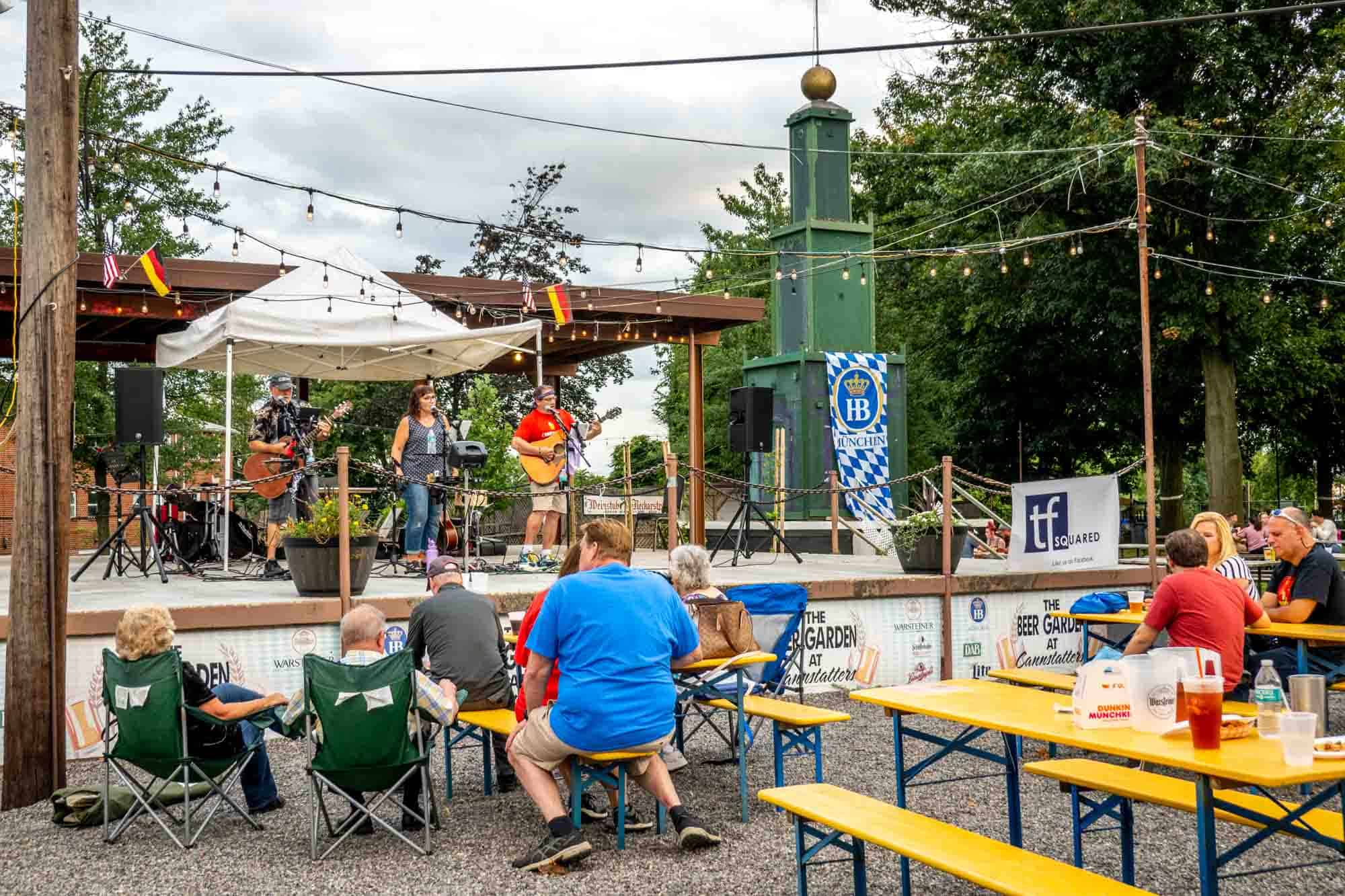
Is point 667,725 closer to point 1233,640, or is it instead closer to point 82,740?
point 1233,640

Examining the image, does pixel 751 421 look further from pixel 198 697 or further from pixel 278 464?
pixel 198 697

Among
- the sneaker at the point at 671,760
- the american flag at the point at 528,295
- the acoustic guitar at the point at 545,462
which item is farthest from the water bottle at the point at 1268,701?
the american flag at the point at 528,295

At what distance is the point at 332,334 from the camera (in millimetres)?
10148

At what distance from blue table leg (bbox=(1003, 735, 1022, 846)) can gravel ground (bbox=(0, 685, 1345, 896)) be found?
0.23m

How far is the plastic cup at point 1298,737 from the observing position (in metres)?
3.16

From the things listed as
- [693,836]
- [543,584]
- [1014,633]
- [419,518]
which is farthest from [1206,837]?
[419,518]

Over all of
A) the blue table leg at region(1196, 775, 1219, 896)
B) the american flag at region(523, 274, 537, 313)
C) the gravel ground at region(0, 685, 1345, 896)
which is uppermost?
the american flag at region(523, 274, 537, 313)

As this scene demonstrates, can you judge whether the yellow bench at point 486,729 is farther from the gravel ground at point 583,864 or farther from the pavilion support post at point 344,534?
the pavilion support post at point 344,534

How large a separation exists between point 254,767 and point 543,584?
3.32 meters

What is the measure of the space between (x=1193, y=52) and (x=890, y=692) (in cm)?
1696

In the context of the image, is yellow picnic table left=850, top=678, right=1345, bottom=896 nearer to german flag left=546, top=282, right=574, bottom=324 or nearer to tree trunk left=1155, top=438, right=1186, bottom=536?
german flag left=546, top=282, right=574, bottom=324

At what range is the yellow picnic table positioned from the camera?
3.16 meters

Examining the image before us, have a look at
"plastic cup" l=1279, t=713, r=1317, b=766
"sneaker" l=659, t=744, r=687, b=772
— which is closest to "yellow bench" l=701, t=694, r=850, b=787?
"sneaker" l=659, t=744, r=687, b=772

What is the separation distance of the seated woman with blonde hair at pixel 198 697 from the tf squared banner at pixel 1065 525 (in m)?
Result: 6.25
